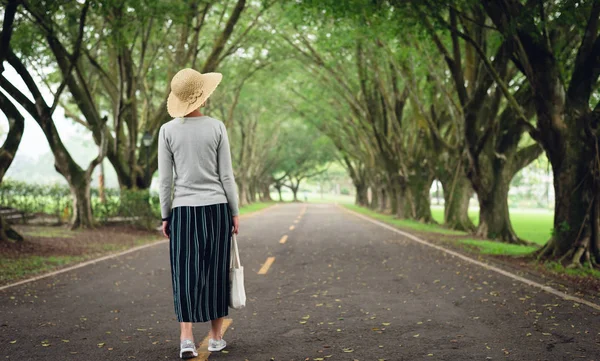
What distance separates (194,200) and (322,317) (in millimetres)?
2249

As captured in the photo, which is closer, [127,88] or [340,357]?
[340,357]

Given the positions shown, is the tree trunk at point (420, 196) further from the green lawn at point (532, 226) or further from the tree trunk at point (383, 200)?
the tree trunk at point (383, 200)

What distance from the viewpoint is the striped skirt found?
4.43 m

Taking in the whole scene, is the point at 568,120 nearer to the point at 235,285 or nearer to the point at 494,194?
the point at 494,194

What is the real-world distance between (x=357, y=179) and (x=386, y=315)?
164ft

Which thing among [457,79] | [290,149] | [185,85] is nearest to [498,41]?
[457,79]

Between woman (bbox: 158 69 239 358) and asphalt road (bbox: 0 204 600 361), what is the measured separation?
48cm

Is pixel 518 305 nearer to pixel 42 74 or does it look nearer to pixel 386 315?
pixel 386 315

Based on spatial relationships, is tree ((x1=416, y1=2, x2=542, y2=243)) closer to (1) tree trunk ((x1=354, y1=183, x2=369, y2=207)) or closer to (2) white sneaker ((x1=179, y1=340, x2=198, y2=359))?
(2) white sneaker ((x1=179, y1=340, x2=198, y2=359))

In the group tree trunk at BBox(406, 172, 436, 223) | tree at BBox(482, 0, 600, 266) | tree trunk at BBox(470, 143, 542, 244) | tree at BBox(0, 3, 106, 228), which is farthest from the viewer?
tree trunk at BBox(406, 172, 436, 223)

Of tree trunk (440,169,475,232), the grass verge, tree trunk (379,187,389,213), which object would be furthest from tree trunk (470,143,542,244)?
tree trunk (379,187,389,213)

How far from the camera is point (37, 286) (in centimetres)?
811

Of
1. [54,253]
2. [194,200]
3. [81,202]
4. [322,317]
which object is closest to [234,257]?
[194,200]

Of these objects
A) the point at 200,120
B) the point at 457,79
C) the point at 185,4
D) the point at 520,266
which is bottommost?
the point at 520,266
